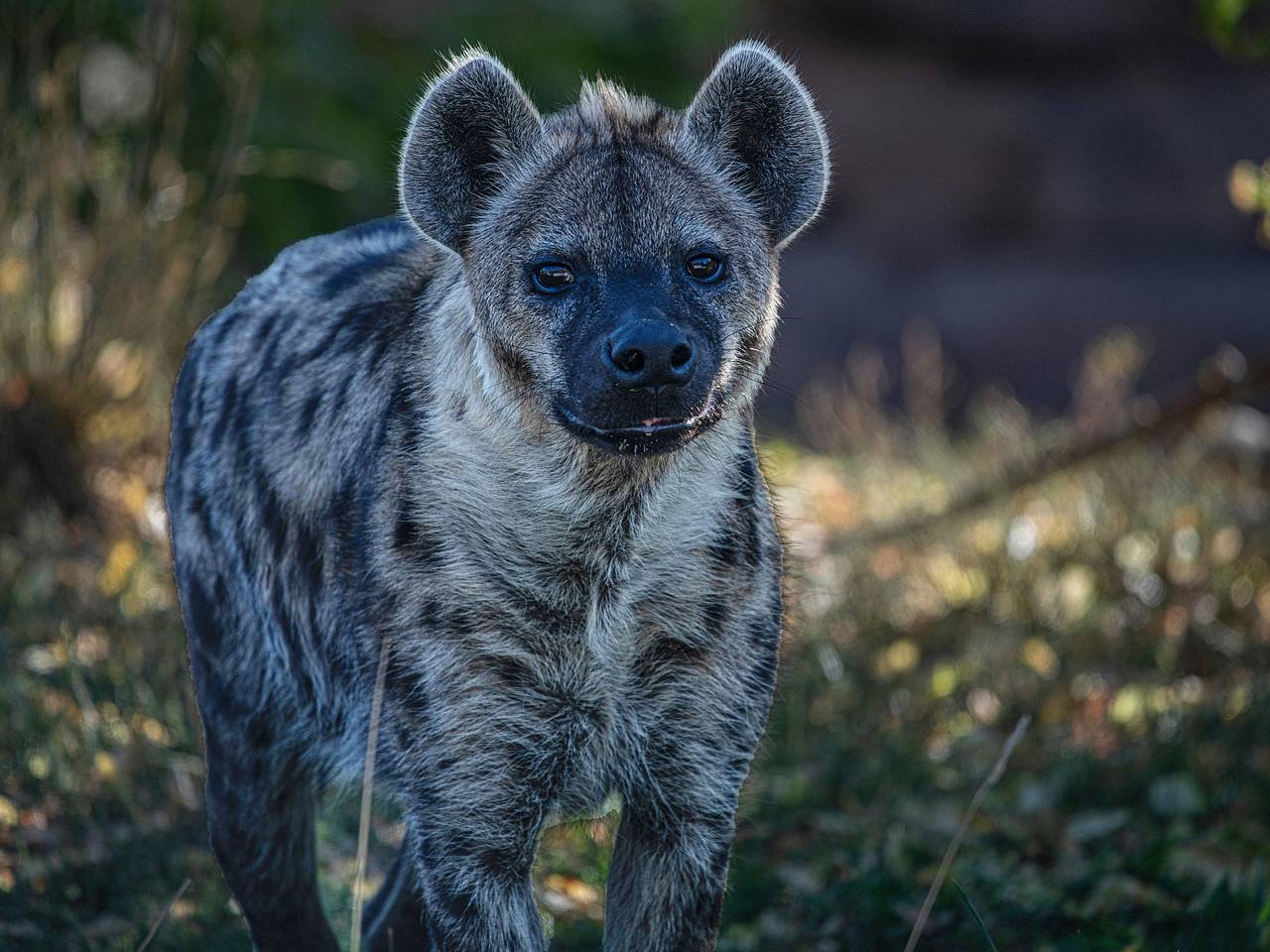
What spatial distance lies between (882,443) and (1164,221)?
3.65 metres

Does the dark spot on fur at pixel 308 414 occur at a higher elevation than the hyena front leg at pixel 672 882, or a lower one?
higher

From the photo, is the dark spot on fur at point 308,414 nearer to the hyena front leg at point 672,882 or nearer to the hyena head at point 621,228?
the hyena head at point 621,228

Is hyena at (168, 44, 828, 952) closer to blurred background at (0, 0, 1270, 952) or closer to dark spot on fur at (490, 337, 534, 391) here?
dark spot on fur at (490, 337, 534, 391)

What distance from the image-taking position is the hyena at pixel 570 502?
2223mm

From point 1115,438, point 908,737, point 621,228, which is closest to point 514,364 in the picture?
point 621,228

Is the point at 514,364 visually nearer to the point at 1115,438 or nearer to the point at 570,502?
the point at 570,502

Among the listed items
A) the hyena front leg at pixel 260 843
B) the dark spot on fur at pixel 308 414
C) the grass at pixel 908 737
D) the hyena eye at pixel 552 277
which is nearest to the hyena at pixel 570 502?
the hyena eye at pixel 552 277

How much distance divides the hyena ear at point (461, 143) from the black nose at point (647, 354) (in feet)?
1.37

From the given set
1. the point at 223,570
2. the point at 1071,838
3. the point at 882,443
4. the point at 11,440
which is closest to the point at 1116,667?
the point at 1071,838

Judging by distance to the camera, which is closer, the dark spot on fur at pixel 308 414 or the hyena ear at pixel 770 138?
the hyena ear at pixel 770 138

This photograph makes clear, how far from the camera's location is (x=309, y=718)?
2.67 m

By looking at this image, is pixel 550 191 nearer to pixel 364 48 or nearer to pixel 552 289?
pixel 552 289

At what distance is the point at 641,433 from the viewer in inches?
85.5

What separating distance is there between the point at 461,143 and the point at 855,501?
3.22 m
